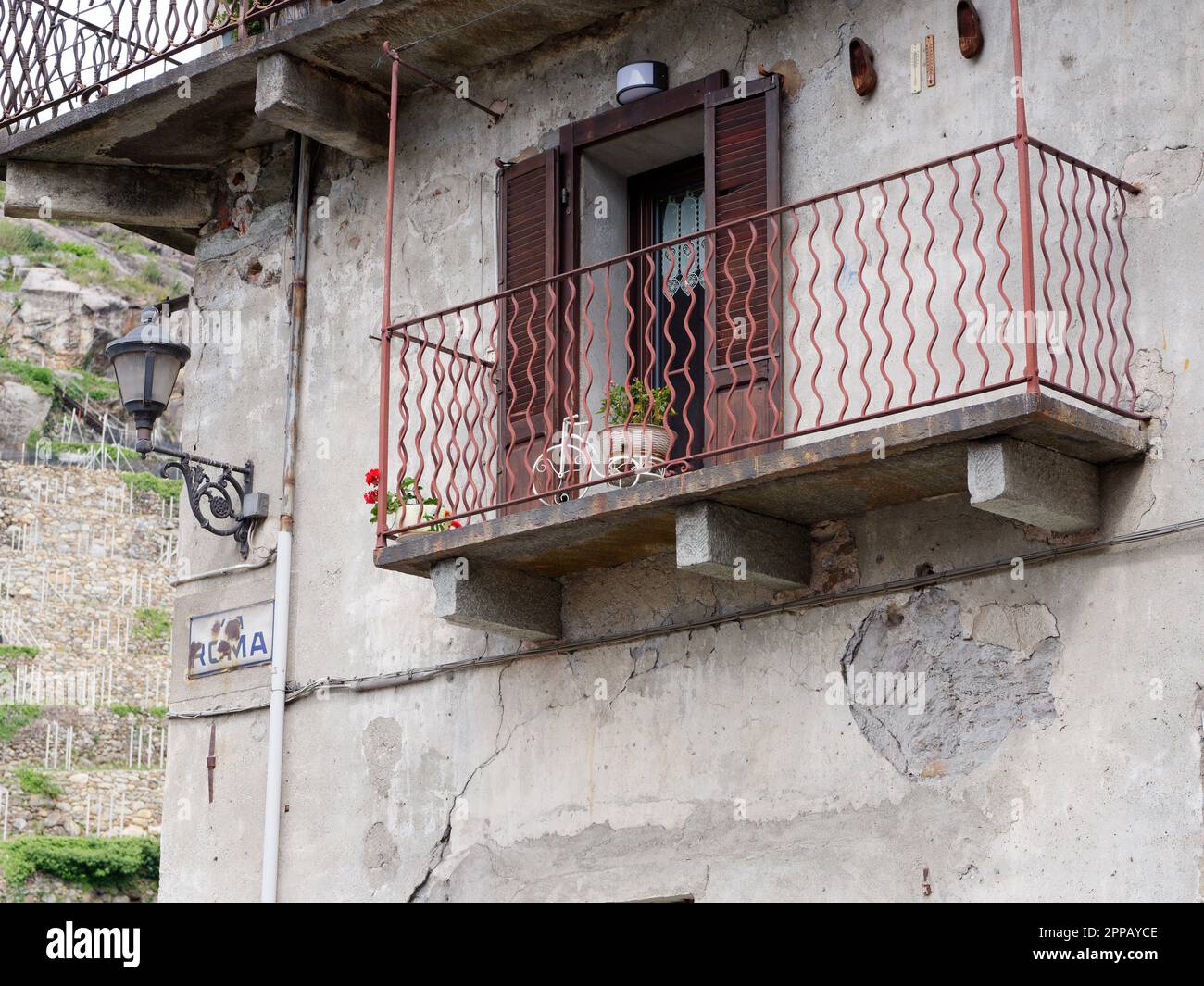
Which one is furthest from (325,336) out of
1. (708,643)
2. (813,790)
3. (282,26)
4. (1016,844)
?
(1016,844)

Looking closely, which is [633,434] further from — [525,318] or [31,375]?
[31,375]

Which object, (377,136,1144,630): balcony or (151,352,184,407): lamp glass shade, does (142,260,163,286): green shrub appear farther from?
(377,136,1144,630): balcony

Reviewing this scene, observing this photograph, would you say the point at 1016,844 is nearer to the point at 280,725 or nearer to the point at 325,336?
the point at 280,725

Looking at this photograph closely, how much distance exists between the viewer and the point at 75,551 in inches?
1626

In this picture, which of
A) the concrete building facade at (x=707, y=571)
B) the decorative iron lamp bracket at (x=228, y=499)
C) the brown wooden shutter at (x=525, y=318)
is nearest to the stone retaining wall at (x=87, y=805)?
the concrete building facade at (x=707, y=571)

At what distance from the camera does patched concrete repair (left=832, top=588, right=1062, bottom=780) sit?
792 centimetres

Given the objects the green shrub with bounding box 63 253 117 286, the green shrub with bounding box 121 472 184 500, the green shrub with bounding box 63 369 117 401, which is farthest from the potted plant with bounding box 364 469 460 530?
the green shrub with bounding box 63 253 117 286

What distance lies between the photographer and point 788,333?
9109 mm

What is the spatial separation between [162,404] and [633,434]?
2.93m

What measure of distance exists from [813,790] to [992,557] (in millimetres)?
1259

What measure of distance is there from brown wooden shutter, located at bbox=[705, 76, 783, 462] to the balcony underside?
335mm

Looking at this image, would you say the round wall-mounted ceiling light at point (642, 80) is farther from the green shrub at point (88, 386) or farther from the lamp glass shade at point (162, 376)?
the green shrub at point (88, 386)

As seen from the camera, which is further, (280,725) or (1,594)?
(1,594)

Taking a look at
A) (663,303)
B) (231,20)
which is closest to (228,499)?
(231,20)
